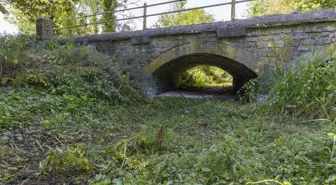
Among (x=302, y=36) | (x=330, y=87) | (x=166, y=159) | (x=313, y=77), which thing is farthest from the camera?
(x=302, y=36)

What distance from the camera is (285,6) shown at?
8.47 meters

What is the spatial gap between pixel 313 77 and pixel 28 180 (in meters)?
3.60

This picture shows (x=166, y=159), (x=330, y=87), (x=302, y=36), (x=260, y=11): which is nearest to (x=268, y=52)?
(x=302, y=36)

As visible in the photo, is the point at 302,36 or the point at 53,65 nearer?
the point at 302,36

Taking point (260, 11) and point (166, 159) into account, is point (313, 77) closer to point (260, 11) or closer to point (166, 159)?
point (166, 159)

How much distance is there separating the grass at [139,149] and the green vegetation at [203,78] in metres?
5.35

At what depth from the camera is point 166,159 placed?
184cm

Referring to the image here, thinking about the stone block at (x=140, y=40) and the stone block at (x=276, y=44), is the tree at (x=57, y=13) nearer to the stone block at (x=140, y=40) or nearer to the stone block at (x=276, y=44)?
the stone block at (x=140, y=40)

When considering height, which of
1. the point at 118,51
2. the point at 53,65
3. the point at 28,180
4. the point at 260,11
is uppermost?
the point at 260,11

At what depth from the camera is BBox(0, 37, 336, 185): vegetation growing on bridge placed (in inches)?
64.3

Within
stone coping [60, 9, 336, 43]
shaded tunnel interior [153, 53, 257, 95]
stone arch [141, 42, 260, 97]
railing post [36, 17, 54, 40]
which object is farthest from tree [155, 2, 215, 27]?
stone coping [60, 9, 336, 43]

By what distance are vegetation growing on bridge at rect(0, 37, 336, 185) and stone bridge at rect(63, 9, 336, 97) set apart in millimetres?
588

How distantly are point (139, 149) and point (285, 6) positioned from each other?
8.78m

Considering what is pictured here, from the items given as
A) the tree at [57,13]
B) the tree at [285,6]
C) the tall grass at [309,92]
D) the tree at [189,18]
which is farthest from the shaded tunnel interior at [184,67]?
the tree at [189,18]
